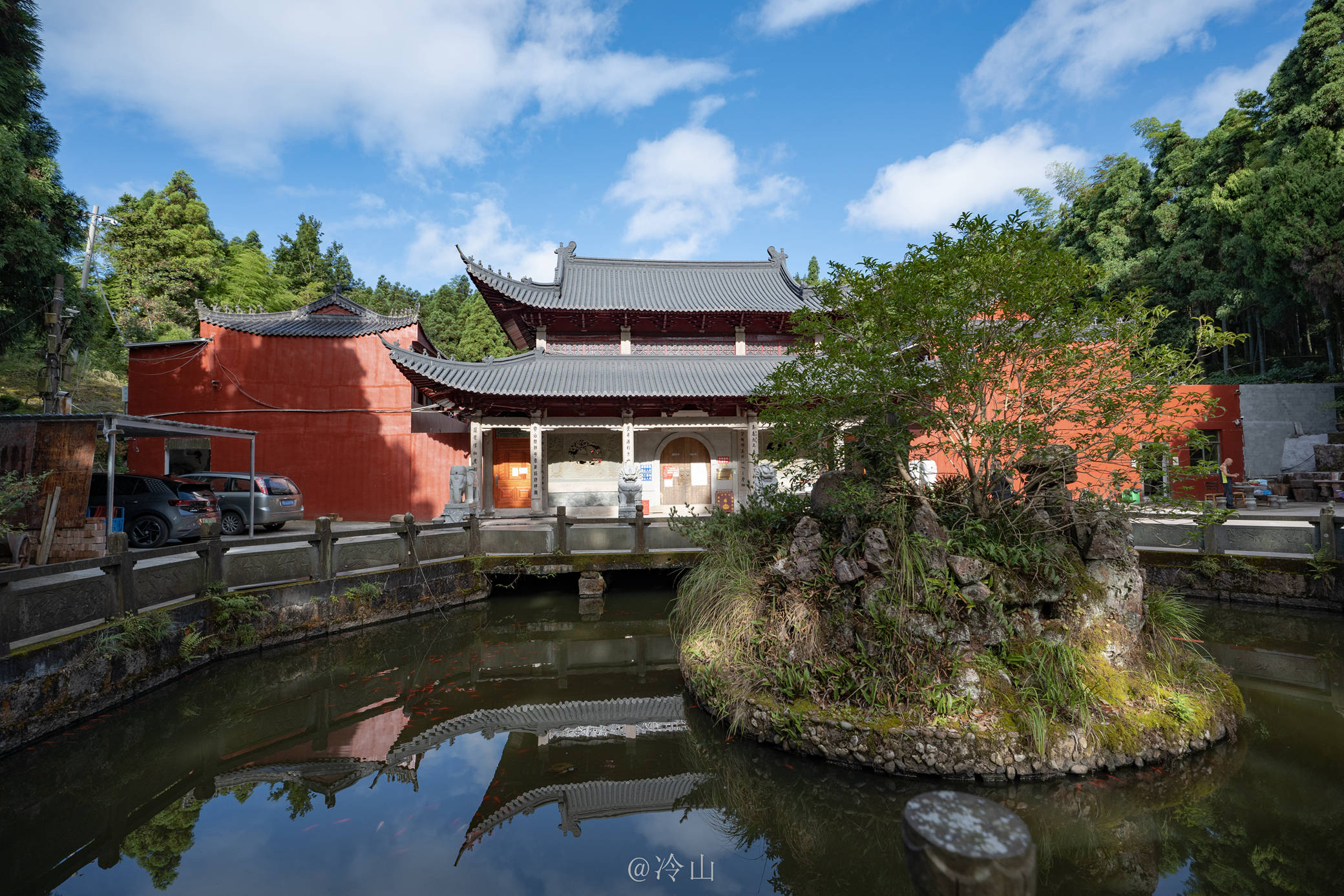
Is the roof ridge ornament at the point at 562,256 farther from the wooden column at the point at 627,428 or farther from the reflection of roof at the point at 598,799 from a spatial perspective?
the reflection of roof at the point at 598,799

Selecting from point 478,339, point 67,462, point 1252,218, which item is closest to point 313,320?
point 67,462

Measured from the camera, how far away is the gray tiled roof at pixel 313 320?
638 inches

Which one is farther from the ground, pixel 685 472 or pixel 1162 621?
pixel 685 472

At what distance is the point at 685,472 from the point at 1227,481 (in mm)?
14123

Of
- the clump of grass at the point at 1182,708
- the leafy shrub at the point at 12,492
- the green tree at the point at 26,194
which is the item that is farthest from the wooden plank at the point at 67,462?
the clump of grass at the point at 1182,708

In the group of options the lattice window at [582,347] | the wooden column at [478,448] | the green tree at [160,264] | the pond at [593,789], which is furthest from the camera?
the green tree at [160,264]

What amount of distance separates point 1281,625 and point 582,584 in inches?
370

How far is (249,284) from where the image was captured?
2689 centimetres

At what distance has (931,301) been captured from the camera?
5027 mm

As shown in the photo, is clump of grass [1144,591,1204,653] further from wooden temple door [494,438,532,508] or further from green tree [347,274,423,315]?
green tree [347,274,423,315]

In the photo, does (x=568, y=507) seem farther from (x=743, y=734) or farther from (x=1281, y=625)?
(x=1281, y=625)

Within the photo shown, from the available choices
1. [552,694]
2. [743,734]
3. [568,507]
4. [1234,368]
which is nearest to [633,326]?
[568,507]

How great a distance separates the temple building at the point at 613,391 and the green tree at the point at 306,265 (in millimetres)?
18333

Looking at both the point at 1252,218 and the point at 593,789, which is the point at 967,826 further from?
the point at 1252,218
